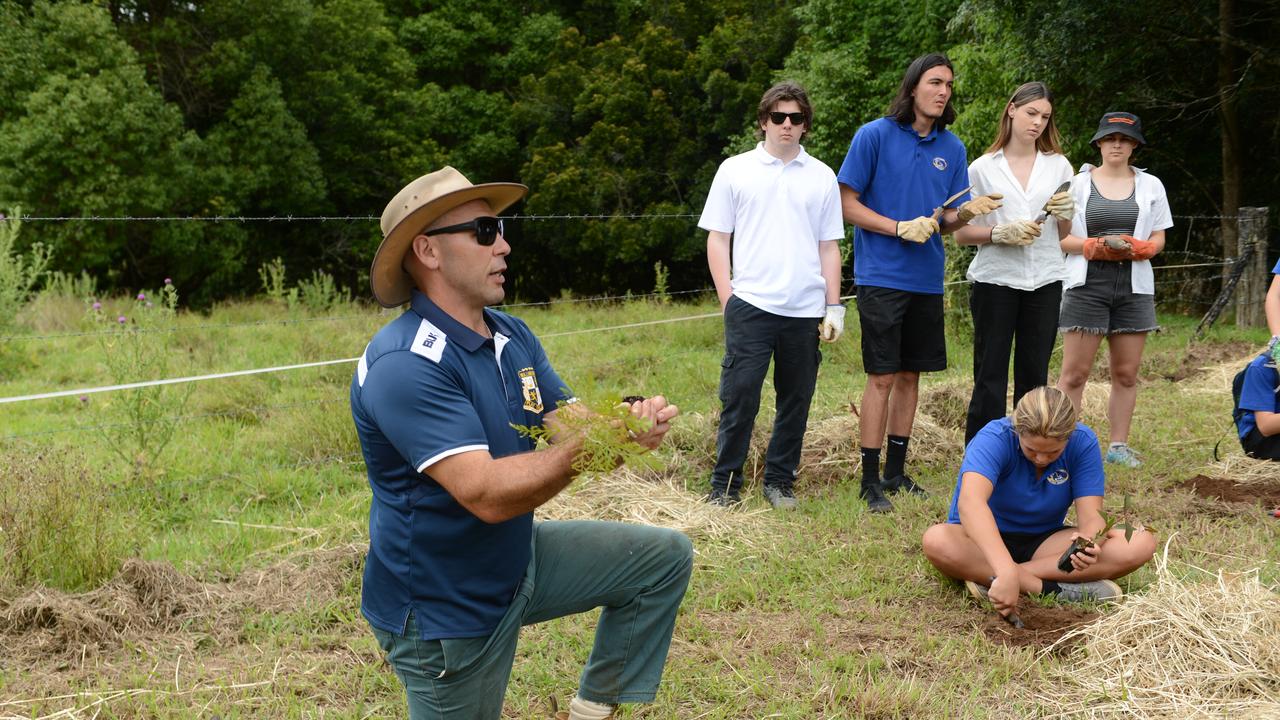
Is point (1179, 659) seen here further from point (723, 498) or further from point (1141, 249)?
point (1141, 249)

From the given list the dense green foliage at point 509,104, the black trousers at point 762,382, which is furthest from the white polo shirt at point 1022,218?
the dense green foliage at point 509,104

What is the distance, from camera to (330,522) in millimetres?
5152

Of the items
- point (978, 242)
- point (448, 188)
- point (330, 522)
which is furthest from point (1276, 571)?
point (330, 522)

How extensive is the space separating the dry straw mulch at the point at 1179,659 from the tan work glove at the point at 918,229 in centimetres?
204

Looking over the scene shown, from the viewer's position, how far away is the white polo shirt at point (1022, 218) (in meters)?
5.34

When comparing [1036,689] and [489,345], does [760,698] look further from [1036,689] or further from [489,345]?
[489,345]

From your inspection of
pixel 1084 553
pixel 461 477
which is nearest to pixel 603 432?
pixel 461 477

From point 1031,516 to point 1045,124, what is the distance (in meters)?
2.26

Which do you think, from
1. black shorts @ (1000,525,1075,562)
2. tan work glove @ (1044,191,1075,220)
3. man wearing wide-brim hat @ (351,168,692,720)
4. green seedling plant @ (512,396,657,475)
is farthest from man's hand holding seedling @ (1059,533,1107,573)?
green seedling plant @ (512,396,657,475)

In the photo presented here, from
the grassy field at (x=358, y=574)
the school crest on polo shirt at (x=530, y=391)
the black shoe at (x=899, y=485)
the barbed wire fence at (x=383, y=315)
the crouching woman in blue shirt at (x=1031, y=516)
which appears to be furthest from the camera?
the barbed wire fence at (x=383, y=315)

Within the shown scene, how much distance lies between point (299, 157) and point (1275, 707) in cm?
2342

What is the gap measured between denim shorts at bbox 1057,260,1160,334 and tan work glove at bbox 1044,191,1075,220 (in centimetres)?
74

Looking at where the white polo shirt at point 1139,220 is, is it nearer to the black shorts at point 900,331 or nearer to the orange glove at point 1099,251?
the orange glove at point 1099,251

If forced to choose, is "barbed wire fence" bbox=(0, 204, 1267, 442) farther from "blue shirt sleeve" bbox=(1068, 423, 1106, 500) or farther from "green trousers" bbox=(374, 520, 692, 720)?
"blue shirt sleeve" bbox=(1068, 423, 1106, 500)
